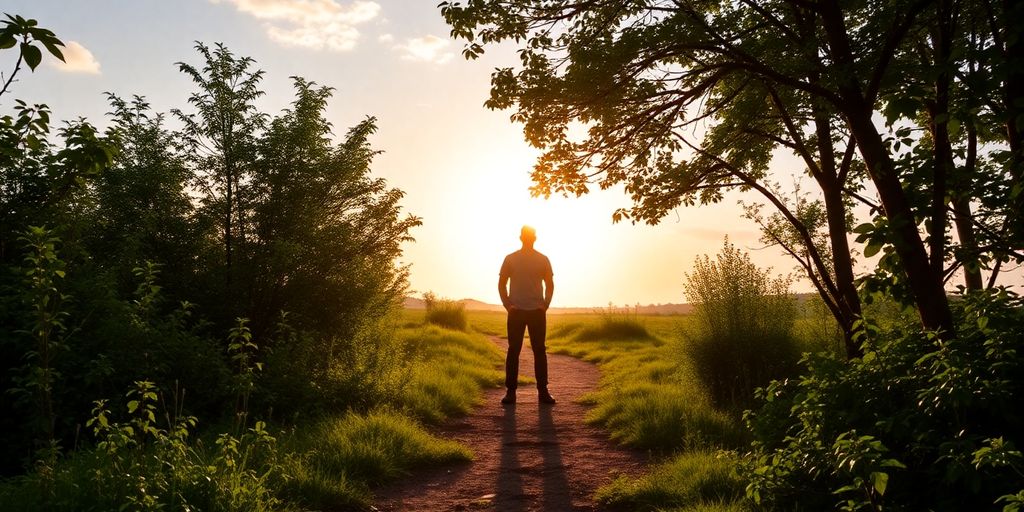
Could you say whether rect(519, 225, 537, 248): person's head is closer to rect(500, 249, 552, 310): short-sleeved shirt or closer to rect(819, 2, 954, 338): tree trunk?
rect(500, 249, 552, 310): short-sleeved shirt

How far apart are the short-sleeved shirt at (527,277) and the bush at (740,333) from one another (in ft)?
7.67

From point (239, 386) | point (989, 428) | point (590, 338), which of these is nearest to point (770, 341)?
point (989, 428)

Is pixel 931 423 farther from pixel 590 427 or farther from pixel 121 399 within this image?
pixel 121 399

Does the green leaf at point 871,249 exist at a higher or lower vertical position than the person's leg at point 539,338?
higher

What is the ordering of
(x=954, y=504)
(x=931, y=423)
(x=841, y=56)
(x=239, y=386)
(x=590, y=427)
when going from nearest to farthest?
1. (x=954, y=504)
2. (x=931, y=423)
3. (x=239, y=386)
4. (x=841, y=56)
5. (x=590, y=427)

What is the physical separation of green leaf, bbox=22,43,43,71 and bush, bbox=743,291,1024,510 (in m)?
4.41

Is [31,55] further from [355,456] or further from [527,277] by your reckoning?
[527,277]

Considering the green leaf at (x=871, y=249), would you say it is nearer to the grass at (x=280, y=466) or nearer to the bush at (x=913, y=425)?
the bush at (x=913, y=425)

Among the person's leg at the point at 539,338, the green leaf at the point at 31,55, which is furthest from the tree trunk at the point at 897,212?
the person's leg at the point at 539,338

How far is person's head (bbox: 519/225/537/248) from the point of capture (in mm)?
10594

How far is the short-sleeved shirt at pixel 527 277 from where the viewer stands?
1028 cm

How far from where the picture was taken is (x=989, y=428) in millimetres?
4180

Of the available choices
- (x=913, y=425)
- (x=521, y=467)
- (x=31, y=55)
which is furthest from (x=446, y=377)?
(x=31, y=55)

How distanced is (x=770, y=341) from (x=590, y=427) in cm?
287
